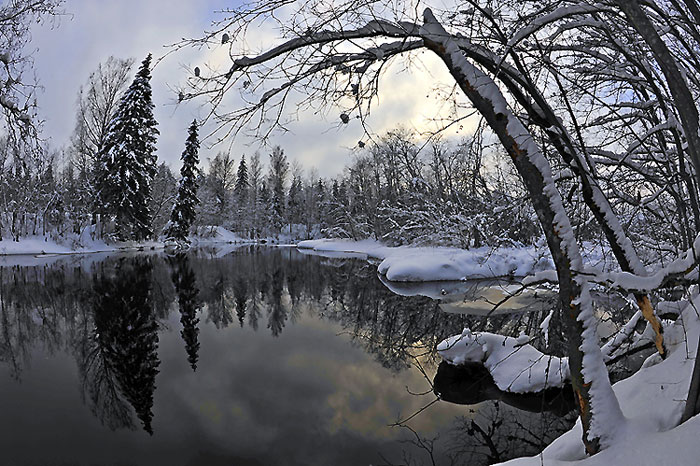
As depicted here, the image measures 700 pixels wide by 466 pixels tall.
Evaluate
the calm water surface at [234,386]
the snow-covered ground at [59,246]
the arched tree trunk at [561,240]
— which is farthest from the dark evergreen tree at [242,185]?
the arched tree trunk at [561,240]

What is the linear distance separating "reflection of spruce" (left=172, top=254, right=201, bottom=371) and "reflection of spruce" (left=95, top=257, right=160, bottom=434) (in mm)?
586

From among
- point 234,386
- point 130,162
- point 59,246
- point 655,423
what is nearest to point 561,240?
point 655,423

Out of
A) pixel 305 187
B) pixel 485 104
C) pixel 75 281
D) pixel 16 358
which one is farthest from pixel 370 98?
pixel 305 187

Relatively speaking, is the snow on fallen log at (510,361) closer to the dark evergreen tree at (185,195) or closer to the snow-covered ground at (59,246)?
the snow-covered ground at (59,246)

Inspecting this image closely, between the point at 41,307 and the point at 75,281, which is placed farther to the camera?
the point at 75,281

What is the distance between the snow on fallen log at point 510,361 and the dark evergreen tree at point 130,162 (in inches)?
1030

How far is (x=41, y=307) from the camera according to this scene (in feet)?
33.5

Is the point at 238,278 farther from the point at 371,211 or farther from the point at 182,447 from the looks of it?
the point at 371,211

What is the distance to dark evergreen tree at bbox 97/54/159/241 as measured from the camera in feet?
84.9

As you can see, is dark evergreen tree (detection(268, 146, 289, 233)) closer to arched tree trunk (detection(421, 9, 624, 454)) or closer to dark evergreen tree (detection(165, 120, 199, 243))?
dark evergreen tree (detection(165, 120, 199, 243))

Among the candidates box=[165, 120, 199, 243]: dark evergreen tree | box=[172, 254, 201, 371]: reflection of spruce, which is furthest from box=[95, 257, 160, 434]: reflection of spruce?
box=[165, 120, 199, 243]: dark evergreen tree

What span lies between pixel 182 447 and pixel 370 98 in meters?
4.14

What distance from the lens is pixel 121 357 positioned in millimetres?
6797

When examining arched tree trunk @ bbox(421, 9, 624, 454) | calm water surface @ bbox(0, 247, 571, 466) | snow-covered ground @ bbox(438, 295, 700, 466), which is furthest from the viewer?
calm water surface @ bbox(0, 247, 571, 466)
